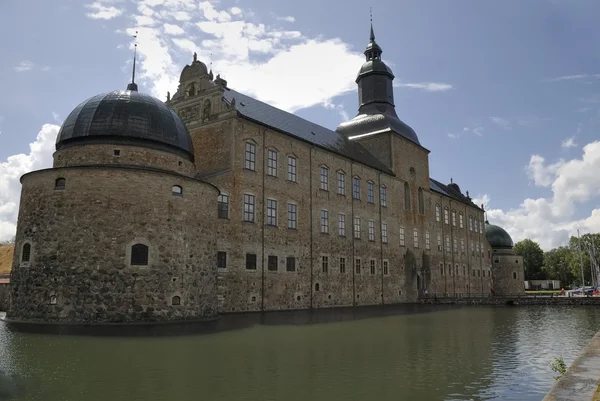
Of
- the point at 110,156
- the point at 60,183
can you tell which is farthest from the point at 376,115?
the point at 60,183

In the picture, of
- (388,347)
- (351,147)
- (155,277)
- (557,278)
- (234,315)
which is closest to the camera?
(388,347)

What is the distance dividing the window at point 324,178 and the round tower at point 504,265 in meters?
36.1

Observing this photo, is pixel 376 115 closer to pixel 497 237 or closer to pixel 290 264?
pixel 290 264

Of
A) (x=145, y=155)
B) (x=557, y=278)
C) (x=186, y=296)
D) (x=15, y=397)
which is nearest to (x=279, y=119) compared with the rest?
(x=145, y=155)

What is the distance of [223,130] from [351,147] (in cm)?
1510

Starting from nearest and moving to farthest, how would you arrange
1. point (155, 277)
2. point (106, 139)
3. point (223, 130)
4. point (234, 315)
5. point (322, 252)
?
point (155, 277), point (106, 139), point (234, 315), point (223, 130), point (322, 252)

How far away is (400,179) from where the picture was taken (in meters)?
42.7

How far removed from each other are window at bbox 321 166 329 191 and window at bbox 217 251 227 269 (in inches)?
407

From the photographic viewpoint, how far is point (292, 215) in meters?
30.6

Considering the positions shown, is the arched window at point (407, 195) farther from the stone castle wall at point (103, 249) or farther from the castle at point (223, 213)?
the stone castle wall at point (103, 249)

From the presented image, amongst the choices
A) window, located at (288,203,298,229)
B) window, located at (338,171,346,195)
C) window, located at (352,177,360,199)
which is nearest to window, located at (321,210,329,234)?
window, located at (338,171,346,195)

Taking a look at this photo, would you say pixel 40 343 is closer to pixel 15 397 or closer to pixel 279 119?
pixel 15 397

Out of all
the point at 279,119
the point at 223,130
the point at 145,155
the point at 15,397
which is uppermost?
the point at 279,119

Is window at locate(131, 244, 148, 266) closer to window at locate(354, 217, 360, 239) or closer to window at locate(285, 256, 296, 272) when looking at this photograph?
window at locate(285, 256, 296, 272)
